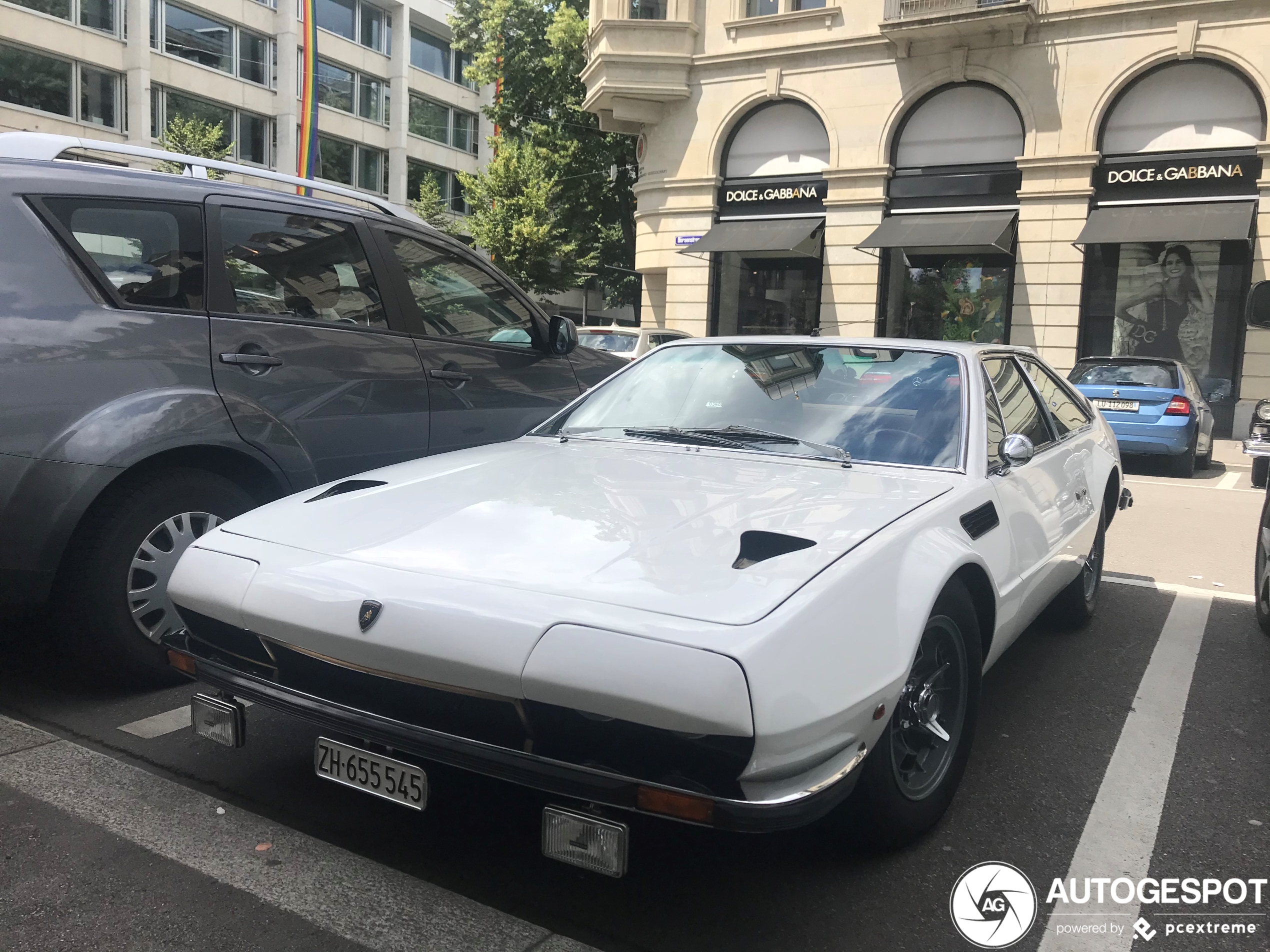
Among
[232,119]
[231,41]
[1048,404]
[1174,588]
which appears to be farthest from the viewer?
[232,119]

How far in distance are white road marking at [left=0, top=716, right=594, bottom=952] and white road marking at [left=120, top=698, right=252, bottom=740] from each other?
183 millimetres

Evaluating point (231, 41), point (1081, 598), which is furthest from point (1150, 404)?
point (231, 41)

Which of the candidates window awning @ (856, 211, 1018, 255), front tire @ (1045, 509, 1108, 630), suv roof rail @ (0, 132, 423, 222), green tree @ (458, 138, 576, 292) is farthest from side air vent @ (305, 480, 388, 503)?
green tree @ (458, 138, 576, 292)

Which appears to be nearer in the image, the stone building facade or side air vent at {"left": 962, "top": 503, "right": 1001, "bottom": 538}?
side air vent at {"left": 962, "top": 503, "right": 1001, "bottom": 538}

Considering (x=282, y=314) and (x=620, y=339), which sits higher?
(x=620, y=339)

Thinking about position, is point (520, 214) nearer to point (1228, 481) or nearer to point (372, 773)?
point (1228, 481)

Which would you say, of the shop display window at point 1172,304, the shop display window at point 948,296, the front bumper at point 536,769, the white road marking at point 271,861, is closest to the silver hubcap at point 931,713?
the front bumper at point 536,769

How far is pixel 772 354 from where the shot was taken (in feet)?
13.4

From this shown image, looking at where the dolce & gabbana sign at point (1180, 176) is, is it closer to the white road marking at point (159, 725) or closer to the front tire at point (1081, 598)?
the front tire at point (1081, 598)

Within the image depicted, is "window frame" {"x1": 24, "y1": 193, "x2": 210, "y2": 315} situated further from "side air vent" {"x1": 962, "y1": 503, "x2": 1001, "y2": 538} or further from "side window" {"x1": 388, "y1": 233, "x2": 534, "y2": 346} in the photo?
"side air vent" {"x1": 962, "y1": 503, "x2": 1001, "y2": 538}

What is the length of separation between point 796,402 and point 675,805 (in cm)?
204

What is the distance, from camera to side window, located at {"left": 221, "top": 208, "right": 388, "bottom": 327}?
13.7 ft

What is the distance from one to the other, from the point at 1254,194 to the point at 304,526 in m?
19.4

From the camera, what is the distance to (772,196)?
72.2 ft
